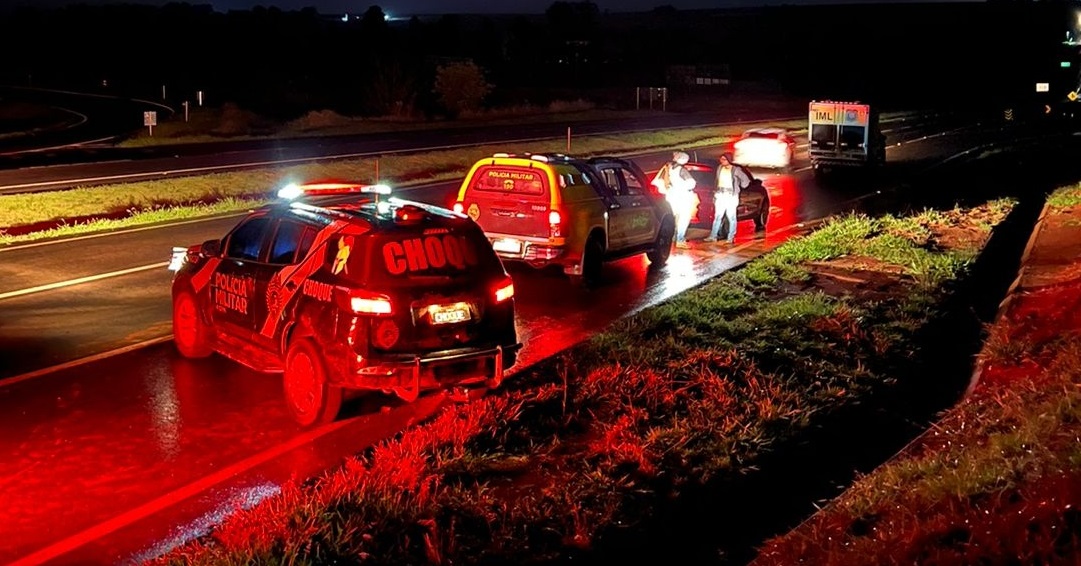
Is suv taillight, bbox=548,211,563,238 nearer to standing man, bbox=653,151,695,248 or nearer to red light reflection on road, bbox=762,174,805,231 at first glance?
standing man, bbox=653,151,695,248

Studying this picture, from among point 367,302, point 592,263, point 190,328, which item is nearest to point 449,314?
point 367,302

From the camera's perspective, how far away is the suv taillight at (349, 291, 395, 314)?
777cm

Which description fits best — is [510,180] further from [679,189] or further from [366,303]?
[366,303]

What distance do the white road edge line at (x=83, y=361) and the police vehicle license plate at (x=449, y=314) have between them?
12.4ft

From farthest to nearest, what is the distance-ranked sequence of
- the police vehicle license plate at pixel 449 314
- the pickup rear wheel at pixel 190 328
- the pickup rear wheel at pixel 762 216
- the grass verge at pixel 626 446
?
the pickup rear wheel at pixel 762 216 → the pickup rear wheel at pixel 190 328 → the police vehicle license plate at pixel 449 314 → the grass verge at pixel 626 446

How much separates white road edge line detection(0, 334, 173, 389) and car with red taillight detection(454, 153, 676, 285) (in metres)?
4.23

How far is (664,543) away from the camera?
6590 mm

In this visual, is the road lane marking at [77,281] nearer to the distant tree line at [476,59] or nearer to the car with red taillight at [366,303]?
the car with red taillight at [366,303]

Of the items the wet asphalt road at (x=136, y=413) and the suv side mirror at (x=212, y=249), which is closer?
the wet asphalt road at (x=136, y=413)

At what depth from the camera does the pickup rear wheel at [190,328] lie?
957cm

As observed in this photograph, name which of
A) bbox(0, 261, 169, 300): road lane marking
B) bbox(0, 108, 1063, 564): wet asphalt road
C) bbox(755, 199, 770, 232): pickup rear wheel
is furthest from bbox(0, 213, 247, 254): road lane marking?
bbox(755, 199, 770, 232): pickup rear wheel

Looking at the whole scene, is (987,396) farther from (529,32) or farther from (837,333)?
(529,32)

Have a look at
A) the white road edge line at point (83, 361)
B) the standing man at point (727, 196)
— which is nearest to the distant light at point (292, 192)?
the white road edge line at point (83, 361)

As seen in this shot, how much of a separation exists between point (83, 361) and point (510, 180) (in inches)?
218
